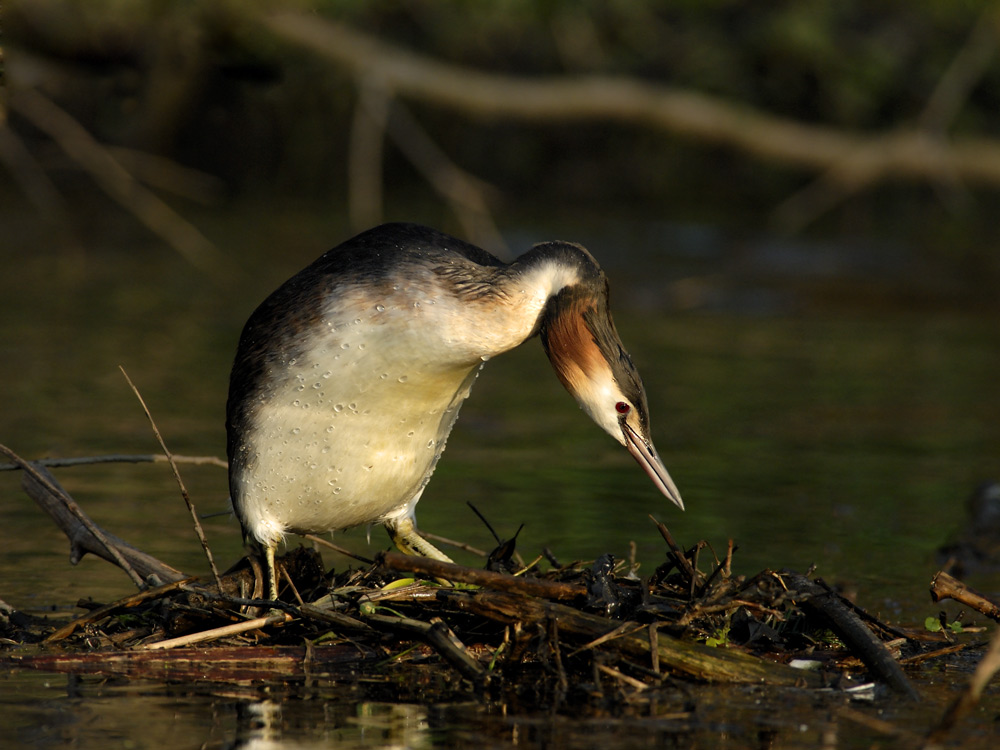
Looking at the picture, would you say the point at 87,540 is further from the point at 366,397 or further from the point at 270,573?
the point at 366,397

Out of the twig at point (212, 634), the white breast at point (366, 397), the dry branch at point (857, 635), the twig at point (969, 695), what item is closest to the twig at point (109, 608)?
the twig at point (212, 634)

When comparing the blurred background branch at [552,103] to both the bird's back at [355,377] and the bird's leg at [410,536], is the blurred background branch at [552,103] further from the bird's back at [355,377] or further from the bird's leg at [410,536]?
the bird's back at [355,377]

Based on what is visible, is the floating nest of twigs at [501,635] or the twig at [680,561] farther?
the twig at [680,561]

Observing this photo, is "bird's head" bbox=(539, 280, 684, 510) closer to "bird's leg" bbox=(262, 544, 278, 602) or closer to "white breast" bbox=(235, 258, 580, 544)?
"white breast" bbox=(235, 258, 580, 544)

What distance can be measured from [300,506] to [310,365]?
1.79ft

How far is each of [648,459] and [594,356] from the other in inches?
18.0

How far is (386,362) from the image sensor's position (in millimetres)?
5039

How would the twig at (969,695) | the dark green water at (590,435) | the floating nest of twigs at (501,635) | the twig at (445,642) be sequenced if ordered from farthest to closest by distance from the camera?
the dark green water at (590,435), the floating nest of twigs at (501,635), the twig at (445,642), the twig at (969,695)

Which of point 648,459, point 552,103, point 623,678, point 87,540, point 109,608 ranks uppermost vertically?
point 552,103

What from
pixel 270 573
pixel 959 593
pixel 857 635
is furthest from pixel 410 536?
pixel 959 593

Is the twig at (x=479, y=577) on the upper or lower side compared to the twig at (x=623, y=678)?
upper

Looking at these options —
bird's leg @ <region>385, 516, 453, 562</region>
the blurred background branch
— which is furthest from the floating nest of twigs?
the blurred background branch

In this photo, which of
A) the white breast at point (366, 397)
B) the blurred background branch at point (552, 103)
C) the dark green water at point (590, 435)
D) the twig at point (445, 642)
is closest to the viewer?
the twig at point (445, 642)

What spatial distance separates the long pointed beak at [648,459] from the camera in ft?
17.1
